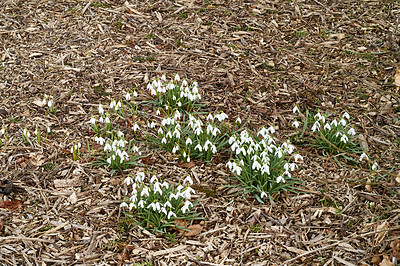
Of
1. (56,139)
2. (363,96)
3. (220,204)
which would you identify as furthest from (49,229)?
(363,96)

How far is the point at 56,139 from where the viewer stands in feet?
13.6

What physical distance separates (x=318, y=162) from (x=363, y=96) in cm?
133

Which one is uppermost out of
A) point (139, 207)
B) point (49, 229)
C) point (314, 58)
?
point (314, 58)

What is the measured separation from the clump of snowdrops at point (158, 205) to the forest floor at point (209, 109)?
116mm

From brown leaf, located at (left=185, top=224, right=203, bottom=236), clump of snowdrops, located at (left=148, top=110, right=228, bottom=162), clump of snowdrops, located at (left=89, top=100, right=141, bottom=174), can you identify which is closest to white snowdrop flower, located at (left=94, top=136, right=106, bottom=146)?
clump of snowdrops, located at (left=89, top=100, right=141, bottom=174)

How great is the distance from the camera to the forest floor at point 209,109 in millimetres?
3178

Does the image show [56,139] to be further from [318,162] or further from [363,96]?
[363,96]

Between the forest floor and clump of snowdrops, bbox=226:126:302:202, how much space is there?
128 millimetres

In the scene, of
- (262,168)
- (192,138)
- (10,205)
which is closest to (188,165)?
(192,138)

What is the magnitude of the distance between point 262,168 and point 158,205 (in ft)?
3.24

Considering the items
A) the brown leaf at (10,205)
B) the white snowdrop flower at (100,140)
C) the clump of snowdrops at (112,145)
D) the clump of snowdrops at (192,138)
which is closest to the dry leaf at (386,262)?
the clump of snowdrops at (192,138)

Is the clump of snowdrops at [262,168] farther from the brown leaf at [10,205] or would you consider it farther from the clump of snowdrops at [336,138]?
the brown leaf at [10,205]

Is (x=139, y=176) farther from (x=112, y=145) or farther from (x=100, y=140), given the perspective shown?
(x=100, y=140)

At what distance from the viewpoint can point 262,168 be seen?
343cm
